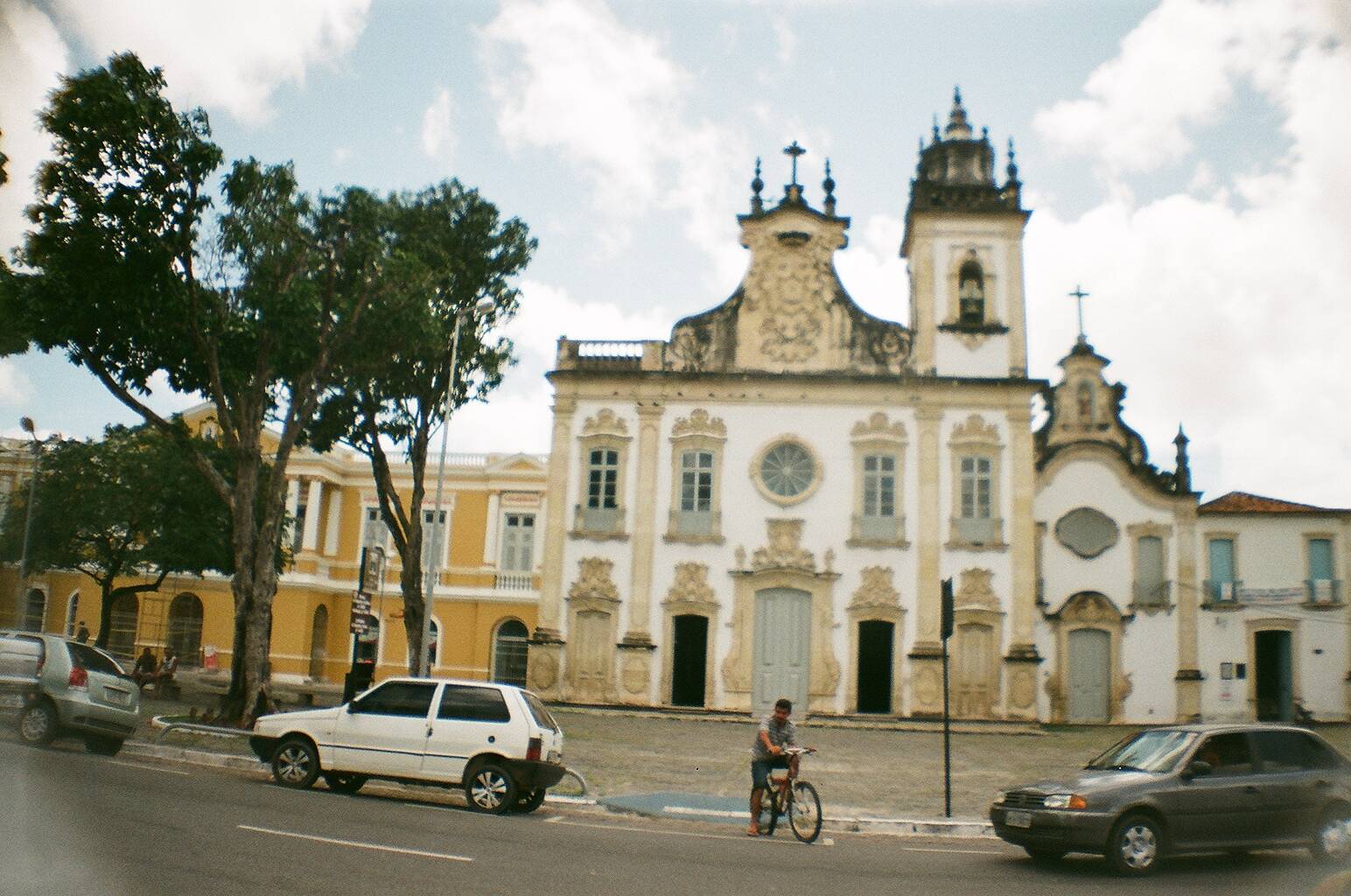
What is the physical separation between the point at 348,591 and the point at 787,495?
730 inches

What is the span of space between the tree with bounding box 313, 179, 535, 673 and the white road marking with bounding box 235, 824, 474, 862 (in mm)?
12586

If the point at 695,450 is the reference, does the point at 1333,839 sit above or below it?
below

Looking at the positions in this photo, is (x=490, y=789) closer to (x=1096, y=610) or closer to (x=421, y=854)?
(x=421, y=854)

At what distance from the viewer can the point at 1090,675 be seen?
28.5 m

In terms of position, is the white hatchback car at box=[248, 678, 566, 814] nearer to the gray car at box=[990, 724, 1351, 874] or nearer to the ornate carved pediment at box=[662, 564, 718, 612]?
the gray car at box=[990, 724, 1351, 874]

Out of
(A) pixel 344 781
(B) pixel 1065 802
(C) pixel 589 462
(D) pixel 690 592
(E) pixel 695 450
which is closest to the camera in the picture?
(B) pixel 1065 802

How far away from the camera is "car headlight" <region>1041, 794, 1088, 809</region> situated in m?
9.66

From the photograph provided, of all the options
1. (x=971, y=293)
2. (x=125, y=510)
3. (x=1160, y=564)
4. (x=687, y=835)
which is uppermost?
(x=971, y=293)

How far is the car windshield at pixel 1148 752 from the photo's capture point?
10.3 metres

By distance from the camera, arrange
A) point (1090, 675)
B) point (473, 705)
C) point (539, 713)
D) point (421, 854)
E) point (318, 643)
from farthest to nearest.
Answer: point (318, 643) → point (1090, 675) → point (539, 713) → point (473, 705) → point (421, 854)

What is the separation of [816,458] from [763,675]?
18.3 feet

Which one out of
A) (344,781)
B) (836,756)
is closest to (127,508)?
(344,781)

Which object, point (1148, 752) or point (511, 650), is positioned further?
point (511, 650)

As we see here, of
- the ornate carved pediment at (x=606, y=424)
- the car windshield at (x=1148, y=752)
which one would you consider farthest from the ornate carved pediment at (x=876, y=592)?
the car windshield at (x=1148, y=752)
